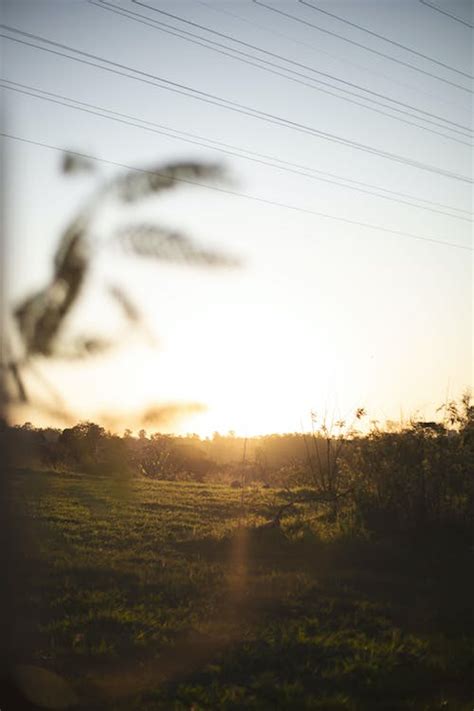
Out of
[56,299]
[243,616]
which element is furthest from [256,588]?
[56,299]

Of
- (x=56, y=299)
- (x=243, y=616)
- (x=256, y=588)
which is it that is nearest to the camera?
(x=56, y=299)

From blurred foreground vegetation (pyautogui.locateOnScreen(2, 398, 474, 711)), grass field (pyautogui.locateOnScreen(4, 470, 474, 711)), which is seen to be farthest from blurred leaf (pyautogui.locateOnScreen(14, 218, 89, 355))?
A: grass field (pyautogui.locateOnScreen(4, 470, 474, 711))

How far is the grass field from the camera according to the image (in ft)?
16.3

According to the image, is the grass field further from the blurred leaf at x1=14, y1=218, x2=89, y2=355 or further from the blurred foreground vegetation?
the blurred leaf at x1=14, y1=218, x2=89, y2=355

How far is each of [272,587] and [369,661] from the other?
2361 mm

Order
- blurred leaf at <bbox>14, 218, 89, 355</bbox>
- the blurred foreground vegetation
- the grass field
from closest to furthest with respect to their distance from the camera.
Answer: blurred leaf at <bbox>14, 218, 89, 355</bbox> → the blurred foreground vegetation → the grass field

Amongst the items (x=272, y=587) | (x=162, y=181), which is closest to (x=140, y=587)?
(x=272, y=587)

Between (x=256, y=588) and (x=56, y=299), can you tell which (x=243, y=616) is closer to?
(x=256, y=588)

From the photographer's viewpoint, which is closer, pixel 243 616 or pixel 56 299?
pixel 56 299

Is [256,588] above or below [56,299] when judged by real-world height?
below

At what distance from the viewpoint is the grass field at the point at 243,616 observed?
497cm

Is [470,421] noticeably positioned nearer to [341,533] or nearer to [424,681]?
[341,533]

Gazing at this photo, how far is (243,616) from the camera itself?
22.2 feet

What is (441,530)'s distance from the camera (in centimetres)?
1067
